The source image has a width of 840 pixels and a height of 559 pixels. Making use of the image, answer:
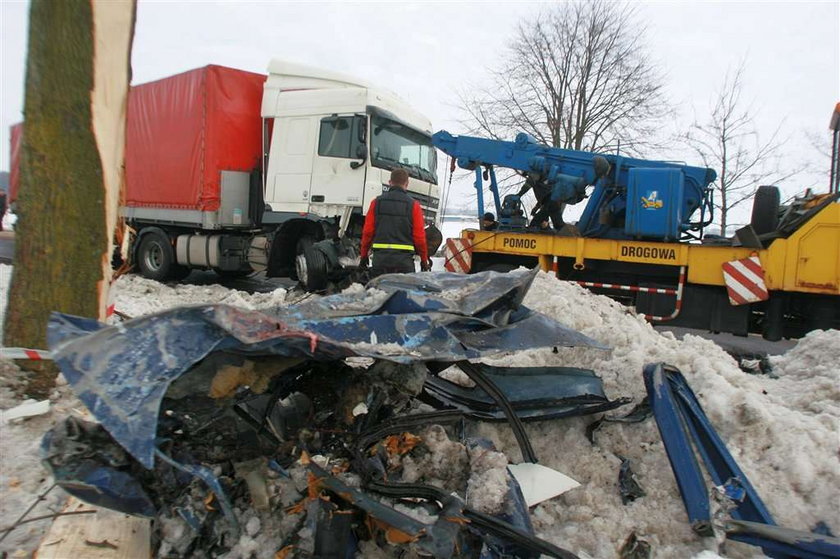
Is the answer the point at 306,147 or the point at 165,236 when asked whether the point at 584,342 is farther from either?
the point at 165,236

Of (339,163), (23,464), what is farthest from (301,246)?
(23,464)

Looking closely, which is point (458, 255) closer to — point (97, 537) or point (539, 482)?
point (539, 482)

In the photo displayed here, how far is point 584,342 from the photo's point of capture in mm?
2531

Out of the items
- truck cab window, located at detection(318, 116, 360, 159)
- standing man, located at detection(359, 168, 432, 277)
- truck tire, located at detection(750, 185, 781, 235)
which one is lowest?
standing man, located at detection(359, 168, 432, 277)

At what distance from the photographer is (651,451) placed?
2.69 meters

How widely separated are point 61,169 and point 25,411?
4.51 feet

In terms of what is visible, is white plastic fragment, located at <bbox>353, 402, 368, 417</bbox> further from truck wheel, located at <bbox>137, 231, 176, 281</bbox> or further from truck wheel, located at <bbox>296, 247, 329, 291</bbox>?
truck wheel, located at <bbox>137, 231, 176, 281</bbox>

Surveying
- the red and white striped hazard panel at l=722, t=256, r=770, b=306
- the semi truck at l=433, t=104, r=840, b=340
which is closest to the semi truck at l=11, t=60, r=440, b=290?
the semi truck at l=433, t=104, r=840, b=340

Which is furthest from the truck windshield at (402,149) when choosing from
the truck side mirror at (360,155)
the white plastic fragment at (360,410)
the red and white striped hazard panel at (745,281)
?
the white plastic fragment at (360,410)

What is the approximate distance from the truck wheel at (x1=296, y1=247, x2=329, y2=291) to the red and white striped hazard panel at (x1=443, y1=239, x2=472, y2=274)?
1.92 meters

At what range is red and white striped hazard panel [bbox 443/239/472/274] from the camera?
27.7 ft

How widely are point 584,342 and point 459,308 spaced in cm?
61

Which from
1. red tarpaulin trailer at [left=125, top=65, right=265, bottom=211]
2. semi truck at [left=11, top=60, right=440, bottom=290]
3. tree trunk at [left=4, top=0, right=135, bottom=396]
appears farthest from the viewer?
red tarpaulin trailer at [left=125, top=65, right=265, bottom=211]

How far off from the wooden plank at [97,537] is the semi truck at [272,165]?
630cm
